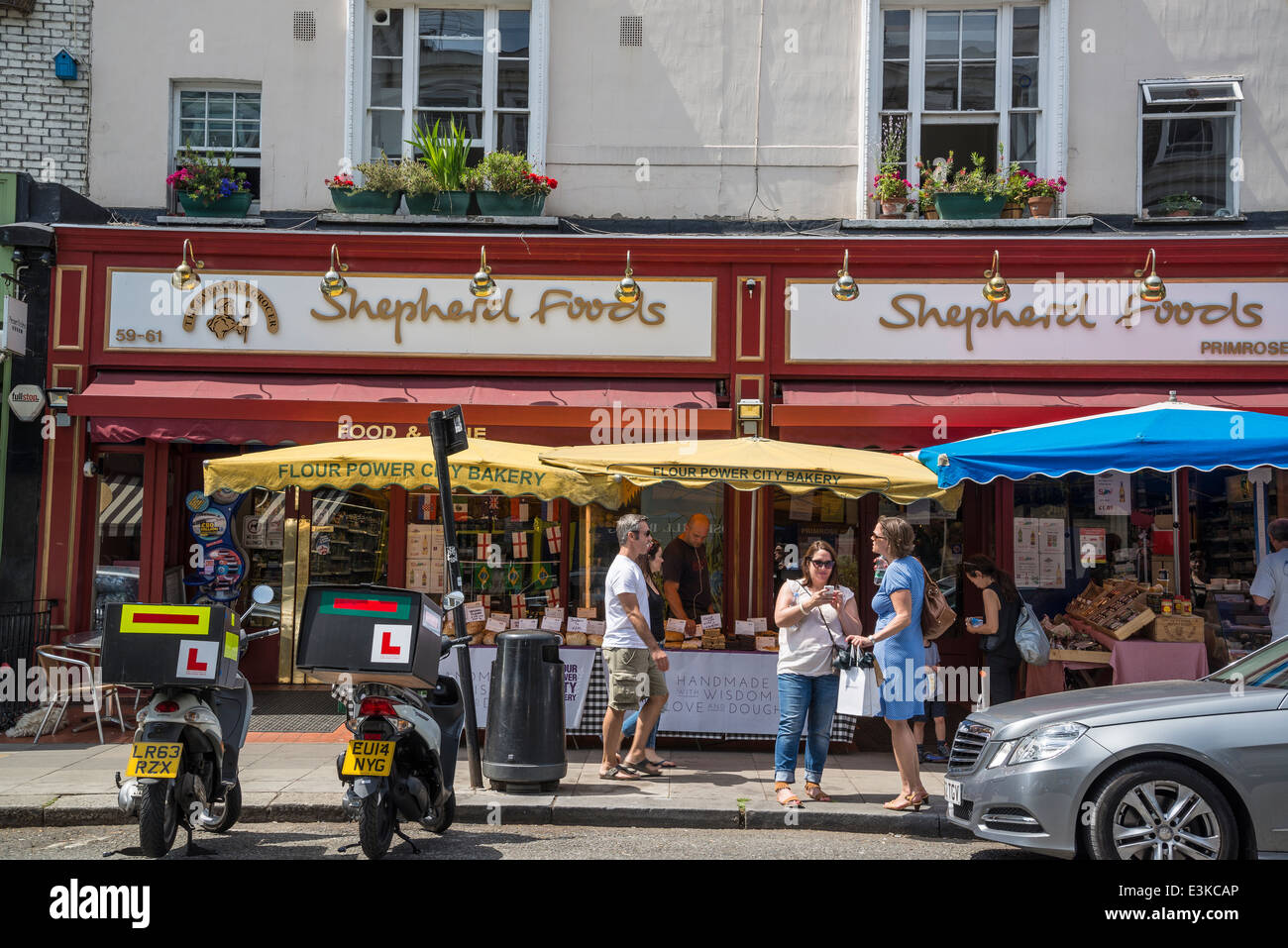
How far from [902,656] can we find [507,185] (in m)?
6.45

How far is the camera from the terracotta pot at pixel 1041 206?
11.8 meters

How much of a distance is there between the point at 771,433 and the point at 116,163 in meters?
7.28

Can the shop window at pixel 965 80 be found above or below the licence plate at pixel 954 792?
above

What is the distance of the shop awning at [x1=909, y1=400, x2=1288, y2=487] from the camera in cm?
902

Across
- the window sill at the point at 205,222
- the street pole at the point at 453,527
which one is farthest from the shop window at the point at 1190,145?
the window sill at the point at 205,222

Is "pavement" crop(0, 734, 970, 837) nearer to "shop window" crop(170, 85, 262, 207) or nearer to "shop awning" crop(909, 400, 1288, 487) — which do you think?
"shop awning" crop(909, 400, 1288, 487)

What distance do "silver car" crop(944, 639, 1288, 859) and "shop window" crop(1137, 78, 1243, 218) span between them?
7068 mm

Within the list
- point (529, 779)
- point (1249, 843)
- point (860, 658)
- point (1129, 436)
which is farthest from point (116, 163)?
point (1249, 843)

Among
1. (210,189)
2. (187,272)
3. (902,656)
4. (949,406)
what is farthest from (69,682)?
(949,406)

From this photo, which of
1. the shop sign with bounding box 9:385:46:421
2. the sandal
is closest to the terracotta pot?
the sandal

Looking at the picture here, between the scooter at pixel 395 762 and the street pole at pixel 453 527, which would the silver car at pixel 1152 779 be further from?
the street pole at pixel 453 527

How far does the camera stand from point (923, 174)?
1206 centimetres

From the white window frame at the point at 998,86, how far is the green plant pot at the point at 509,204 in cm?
327
